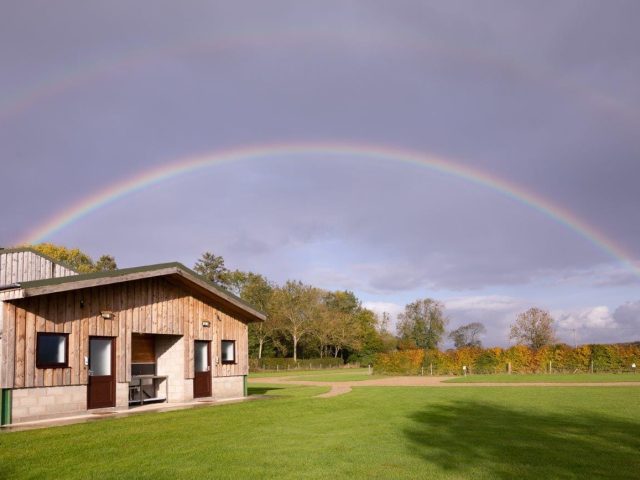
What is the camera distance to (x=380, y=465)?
9031 mm

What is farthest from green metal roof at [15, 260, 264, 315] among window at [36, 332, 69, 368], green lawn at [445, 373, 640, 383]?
green lawn at [445, 373, 640, 383]


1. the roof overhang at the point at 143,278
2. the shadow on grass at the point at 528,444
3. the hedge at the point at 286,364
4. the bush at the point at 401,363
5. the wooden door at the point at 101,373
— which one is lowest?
the hedge at the point at 286,364

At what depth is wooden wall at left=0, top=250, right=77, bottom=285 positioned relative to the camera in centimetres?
2520

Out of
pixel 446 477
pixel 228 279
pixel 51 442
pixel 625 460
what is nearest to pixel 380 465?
pixel 446 477

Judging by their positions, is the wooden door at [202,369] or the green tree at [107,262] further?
the green tree at [107,262]

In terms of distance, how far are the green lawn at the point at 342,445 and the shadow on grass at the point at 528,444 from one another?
2cm

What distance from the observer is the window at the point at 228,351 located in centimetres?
2369

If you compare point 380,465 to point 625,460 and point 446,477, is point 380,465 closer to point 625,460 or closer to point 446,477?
point 446,477

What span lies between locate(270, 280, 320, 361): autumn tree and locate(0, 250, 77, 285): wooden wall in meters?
52.4

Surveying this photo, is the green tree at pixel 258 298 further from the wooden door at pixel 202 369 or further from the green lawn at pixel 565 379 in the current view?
the wooden door at pixel 202 369

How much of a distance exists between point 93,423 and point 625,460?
1171 centimetres

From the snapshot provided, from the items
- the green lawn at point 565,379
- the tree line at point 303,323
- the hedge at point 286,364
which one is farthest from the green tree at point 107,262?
the green lawn at point 565,379

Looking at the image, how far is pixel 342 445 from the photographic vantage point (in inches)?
431

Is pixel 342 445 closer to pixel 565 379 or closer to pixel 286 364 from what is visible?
pixel 565 379
